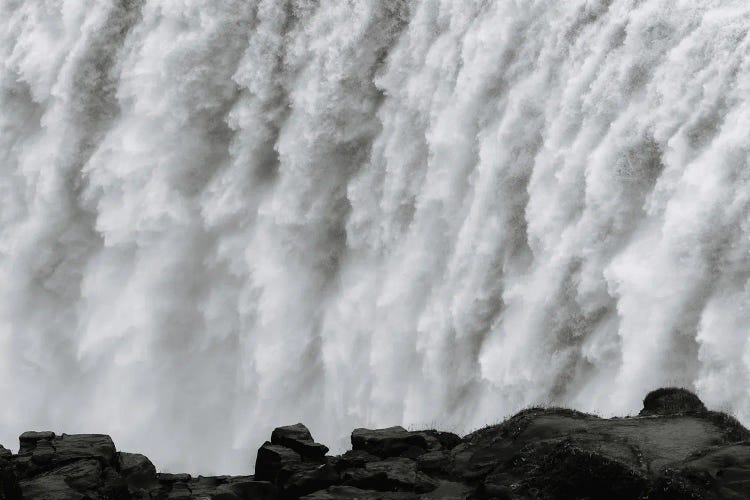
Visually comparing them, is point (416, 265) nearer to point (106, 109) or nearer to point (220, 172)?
point (220, 172)

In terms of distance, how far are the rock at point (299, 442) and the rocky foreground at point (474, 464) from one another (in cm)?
2

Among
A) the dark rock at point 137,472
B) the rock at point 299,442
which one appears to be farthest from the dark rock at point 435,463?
the dark rock at point 137,472

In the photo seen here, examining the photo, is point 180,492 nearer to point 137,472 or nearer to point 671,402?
point 137,472

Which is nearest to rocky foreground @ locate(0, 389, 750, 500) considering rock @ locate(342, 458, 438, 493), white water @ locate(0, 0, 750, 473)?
rock @ locate(342, 458, 438, 493)

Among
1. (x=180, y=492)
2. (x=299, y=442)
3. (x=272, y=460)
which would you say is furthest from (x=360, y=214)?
(x=272, y=460)

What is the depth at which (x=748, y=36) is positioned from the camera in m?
17.7

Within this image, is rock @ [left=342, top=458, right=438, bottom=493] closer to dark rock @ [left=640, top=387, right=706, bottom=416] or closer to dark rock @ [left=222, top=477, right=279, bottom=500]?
dark rock @ [left=222, top=477, right=279, bottom=500]

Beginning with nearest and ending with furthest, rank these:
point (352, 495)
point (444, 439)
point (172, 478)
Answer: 1. point (352, 495)
2. point (444, 439)
3. point (172, 478)

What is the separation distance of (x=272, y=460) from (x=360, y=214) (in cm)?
992

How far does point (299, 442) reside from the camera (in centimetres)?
1616

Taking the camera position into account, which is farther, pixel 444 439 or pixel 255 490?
pixel 444 439

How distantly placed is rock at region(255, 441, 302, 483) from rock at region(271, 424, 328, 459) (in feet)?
0.47

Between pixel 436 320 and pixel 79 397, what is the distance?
13355 mm

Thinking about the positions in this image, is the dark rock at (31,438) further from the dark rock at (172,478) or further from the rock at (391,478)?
the rock at (391,478)
